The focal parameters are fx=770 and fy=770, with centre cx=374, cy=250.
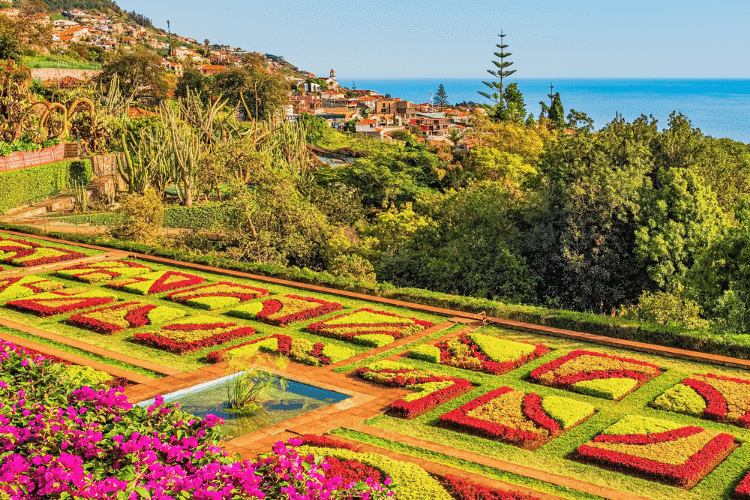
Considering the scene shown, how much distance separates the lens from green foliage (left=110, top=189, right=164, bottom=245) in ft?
89.9

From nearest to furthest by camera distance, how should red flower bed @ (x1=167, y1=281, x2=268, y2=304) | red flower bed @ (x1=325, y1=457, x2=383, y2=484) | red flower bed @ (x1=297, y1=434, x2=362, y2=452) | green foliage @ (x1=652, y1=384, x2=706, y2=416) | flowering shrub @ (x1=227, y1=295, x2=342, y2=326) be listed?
red flower bed @ (x1=325, y1=457, x2=383, y2=484) < red flower bed @ (x1=297, y1=434, x2=362, y2=452) < green foliage @ (x1=652, y1=384, x2=706, y2=416) < flowering shrub @ (x1=227, y1=295, x2=342, y2=326) < red flower bed @ (x1=167, y1=281, x2=268, y2=304)

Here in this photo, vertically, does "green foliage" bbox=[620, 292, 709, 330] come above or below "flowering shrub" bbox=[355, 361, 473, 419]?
above

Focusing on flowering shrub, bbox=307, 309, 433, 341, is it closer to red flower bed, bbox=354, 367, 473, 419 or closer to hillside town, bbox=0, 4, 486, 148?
red flower bed, bbox=354, 367, 473, 419

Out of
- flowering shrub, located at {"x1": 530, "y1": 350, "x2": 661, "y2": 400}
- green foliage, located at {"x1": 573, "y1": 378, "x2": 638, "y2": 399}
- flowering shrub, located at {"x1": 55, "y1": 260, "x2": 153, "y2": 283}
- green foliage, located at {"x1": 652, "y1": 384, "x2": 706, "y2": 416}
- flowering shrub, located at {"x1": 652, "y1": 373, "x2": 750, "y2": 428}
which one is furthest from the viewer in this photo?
flowering shrub, located at {"x1": 55, "y1": 260, "x2": 153, "y2": 283}

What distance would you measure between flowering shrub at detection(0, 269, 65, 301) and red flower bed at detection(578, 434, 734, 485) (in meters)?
13.9

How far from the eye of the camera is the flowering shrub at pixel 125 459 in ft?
23.0

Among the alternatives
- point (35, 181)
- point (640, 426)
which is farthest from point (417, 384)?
point (35, 181)

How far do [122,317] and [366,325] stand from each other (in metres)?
5.34

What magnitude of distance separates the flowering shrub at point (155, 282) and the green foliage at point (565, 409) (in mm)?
10721

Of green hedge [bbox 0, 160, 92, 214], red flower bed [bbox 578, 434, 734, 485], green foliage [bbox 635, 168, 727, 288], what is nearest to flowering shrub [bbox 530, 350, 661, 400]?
red flower bed [bbox 578, 434, 734, 485]

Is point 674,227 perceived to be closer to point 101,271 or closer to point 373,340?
point 373,340

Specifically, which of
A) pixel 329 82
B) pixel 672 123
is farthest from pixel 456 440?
pixel 329 82

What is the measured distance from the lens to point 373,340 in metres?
15.2

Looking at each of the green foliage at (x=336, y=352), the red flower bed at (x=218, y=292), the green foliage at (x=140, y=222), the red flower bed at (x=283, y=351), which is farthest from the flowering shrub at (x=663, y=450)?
the green foliage at (x=140, y=222)
